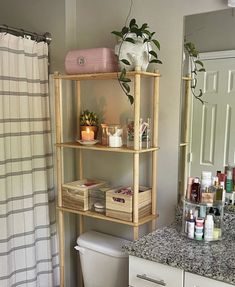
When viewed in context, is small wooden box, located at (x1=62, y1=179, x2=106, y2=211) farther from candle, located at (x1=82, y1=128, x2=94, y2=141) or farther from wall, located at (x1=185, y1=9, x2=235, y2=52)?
wall, located at (x1=185, y1=9, x2=235, y2=52)

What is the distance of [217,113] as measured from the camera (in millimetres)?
Result: 1700

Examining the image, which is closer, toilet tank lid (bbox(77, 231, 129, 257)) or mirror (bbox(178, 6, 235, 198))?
mirror (bbox(178, 6, 235, 198))

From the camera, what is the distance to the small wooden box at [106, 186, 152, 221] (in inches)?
69.6

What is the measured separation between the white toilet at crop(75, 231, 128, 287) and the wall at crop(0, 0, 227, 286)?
17 cm

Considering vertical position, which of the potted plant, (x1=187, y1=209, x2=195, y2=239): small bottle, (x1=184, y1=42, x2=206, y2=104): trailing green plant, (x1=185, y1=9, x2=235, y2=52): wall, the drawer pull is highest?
(x1=185, y1=9, x2=235, y2=52): wall

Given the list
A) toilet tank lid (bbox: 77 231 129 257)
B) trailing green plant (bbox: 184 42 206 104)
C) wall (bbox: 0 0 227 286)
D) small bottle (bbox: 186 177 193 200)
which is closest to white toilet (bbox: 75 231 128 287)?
toilet tank lid (bbox: 77 231 129 257)

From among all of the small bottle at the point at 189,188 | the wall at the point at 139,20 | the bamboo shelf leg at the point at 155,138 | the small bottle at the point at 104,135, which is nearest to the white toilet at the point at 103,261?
the wall at the point at 139,20

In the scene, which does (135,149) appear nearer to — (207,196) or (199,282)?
(207,196)

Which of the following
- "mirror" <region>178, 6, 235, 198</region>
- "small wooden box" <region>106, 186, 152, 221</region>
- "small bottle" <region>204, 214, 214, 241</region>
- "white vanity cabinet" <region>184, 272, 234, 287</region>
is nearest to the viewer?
"white vanity cabinet" <region>184, 272, 234, 287</region>

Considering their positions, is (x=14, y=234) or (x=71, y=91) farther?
(x=71, y=91)

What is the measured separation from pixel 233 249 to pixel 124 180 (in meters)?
0.83

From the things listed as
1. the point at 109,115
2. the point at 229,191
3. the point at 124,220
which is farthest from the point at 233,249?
the point at 109,115

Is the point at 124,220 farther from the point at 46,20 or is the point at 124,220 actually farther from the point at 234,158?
the point at 46,20

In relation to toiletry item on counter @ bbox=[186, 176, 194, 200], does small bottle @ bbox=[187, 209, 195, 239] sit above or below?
below
